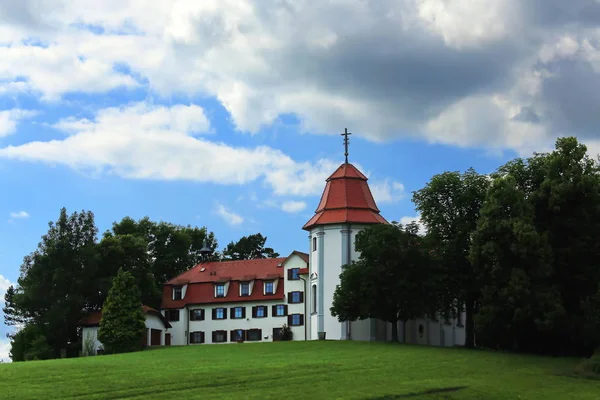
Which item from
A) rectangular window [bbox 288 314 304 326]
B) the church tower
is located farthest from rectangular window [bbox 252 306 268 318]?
the church tower

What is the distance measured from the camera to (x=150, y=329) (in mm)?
69562

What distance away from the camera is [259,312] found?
71.0 meters

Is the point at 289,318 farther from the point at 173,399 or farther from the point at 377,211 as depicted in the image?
the point at 173,399

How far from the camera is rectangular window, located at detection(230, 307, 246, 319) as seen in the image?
235 ft

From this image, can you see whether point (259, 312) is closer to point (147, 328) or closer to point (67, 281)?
point (147, 328)

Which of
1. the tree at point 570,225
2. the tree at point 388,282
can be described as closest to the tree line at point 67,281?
the tree at point 388,282

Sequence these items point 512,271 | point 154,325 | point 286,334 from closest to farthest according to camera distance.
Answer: point 512,271 → point 286,334 → point 154,325

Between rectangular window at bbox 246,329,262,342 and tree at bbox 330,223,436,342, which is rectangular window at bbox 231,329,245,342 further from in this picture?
tree at bbox 330,223,436,342

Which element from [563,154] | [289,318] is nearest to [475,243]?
[563,154]

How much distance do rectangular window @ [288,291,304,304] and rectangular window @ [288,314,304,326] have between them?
1116mm

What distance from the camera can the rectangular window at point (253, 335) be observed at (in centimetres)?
7038

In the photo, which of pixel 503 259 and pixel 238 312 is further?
pixel 238 312

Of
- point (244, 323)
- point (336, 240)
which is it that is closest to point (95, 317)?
point (244, 323)

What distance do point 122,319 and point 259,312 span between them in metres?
12.7
